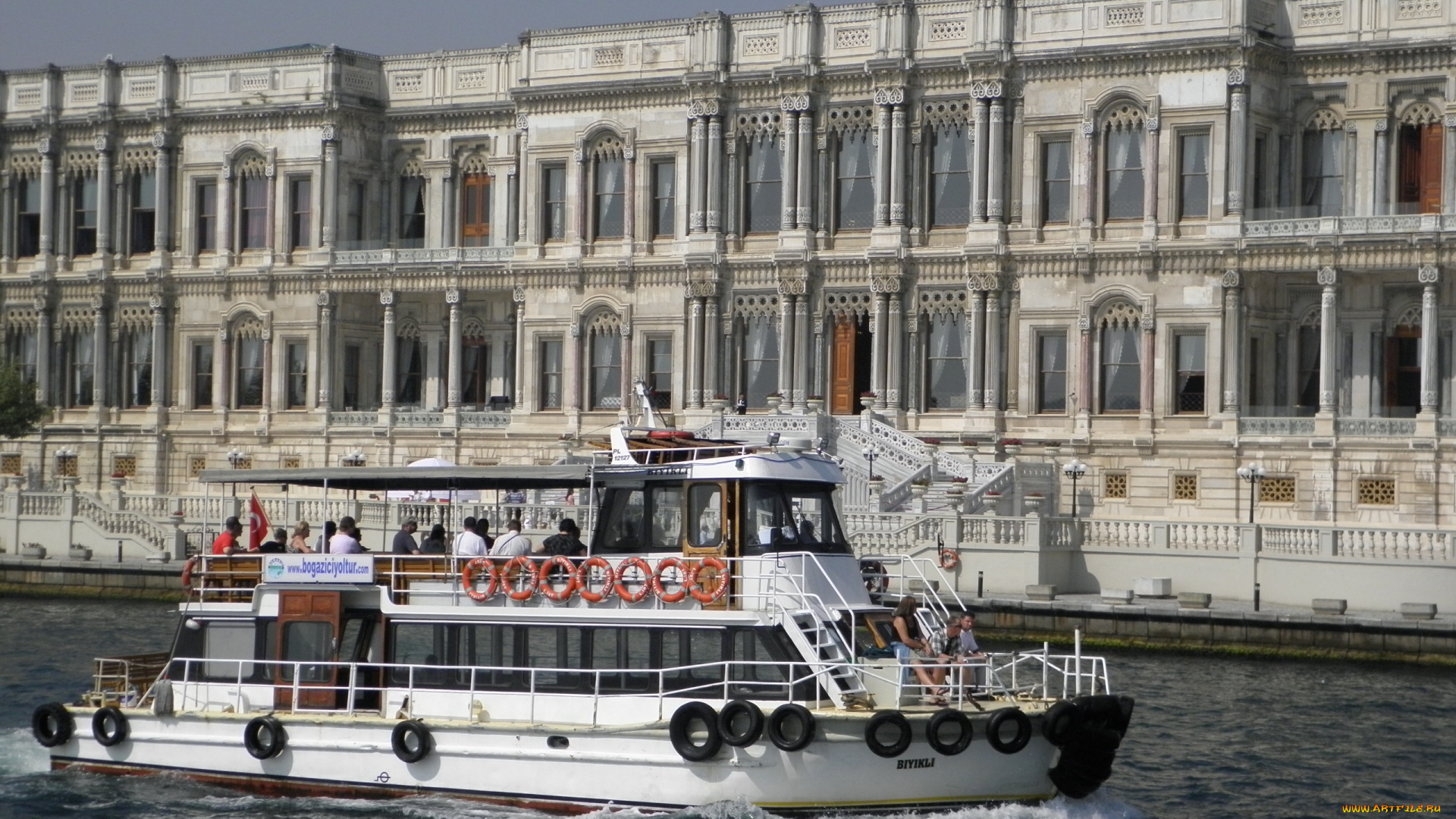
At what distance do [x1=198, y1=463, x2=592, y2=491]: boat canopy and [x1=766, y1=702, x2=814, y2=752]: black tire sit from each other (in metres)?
4.25

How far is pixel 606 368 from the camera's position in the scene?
59.3 metres

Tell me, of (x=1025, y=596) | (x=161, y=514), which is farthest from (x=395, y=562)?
(x=161, y=514)

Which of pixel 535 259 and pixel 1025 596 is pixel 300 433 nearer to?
pixel 535 259

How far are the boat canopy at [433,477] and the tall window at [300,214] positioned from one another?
35983 millimetres

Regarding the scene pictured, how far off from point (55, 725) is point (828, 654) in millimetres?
10105

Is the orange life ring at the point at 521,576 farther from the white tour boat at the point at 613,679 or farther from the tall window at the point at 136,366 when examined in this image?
the tall window at the point at 136,366

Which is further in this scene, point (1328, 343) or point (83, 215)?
point (83, 215)

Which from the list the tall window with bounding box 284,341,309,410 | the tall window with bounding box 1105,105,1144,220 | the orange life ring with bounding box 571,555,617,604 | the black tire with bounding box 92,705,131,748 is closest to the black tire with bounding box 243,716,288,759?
the black tire with bounding box 92,705,131,748

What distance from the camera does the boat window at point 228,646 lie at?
2758 centimetres

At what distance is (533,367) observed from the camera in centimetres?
5988

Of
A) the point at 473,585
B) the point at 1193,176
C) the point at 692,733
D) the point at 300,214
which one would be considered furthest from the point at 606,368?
the point at 692,733

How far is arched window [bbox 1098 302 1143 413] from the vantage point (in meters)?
52.8

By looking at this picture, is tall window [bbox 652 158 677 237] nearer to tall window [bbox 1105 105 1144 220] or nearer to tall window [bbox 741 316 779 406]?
tall window [bbox 741 316 779 406]

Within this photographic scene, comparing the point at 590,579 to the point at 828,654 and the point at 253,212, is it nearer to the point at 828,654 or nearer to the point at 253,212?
the point at 828,654
